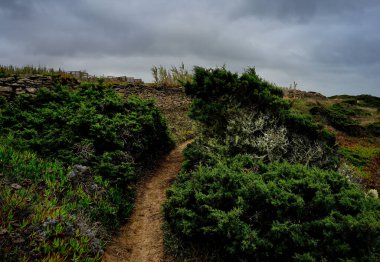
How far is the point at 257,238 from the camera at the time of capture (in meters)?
5.16

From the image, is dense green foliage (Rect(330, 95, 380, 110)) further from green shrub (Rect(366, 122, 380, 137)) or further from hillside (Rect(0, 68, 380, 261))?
hillside (Rect(0, 68, 380, 261))

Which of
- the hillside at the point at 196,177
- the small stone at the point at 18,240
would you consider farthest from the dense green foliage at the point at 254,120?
the small stone at the point at 18,240

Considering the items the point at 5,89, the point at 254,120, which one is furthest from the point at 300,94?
the point at 5,89

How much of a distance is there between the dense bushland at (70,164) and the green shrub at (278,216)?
175cm

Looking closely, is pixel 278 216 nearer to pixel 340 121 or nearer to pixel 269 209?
pixel 269 209

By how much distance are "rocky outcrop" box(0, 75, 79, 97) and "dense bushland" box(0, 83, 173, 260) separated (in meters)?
1.11

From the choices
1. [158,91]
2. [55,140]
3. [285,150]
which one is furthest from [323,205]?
[158,91]

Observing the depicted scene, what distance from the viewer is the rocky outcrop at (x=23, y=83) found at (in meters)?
11.5

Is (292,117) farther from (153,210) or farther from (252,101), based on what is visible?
(153,210)

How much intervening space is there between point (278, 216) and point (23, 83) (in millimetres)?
10870

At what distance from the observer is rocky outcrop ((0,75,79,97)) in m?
11.5

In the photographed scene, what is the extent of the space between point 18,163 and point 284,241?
18.5 feet

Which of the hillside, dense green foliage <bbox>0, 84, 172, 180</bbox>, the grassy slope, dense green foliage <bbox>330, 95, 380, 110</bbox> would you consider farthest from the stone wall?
dense green foliage <bbox>0, 84, 172, 180</bbox>

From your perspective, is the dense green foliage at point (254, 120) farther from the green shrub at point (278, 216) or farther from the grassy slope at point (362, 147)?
the green shrub at point (278, 216)
